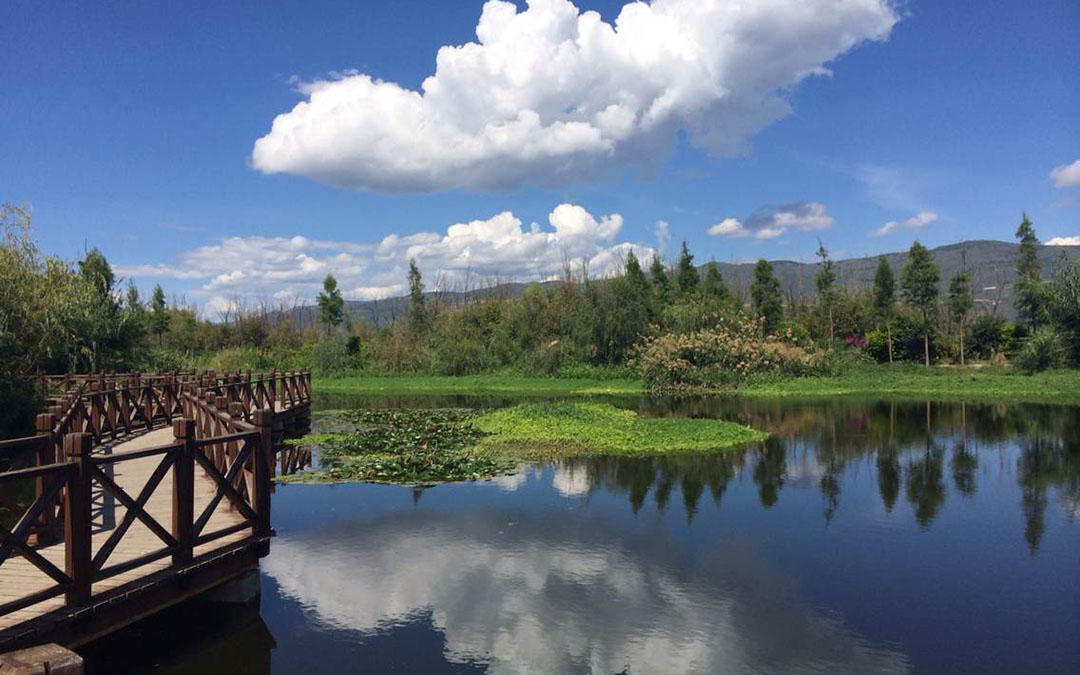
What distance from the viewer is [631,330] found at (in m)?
39.0

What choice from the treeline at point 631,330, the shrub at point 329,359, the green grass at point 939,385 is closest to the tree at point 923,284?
the treeline at point 631,330

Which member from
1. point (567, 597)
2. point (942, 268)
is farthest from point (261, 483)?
point (942, 268)

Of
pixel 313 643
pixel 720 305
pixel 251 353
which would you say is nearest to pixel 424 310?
pixel 251 353

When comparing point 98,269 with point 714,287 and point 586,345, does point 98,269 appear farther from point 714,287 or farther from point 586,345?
point 714,287

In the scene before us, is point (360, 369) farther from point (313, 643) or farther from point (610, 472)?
point (313, 643)

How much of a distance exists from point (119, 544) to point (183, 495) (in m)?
1.15

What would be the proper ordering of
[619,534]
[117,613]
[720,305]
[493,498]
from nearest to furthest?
1. [117,613]
2. [619,534]
3. [493,498]
4. [720,305]

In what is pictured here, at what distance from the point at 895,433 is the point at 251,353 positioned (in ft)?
121

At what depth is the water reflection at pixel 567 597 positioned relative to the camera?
6660mm

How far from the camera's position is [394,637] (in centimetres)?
712

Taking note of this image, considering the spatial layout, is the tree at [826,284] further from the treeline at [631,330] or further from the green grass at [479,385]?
the green grass at [479,385]

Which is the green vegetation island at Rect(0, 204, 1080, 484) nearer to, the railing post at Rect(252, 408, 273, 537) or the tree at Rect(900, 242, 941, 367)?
the tree at Rect(900, 242, 941, 367)

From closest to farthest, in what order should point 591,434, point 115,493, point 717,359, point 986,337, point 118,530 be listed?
point 115,493
point 118,530
point 591,434
point 717,359
point 986,337

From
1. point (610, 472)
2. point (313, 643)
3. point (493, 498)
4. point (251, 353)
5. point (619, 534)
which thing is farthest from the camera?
point (251, 353)
